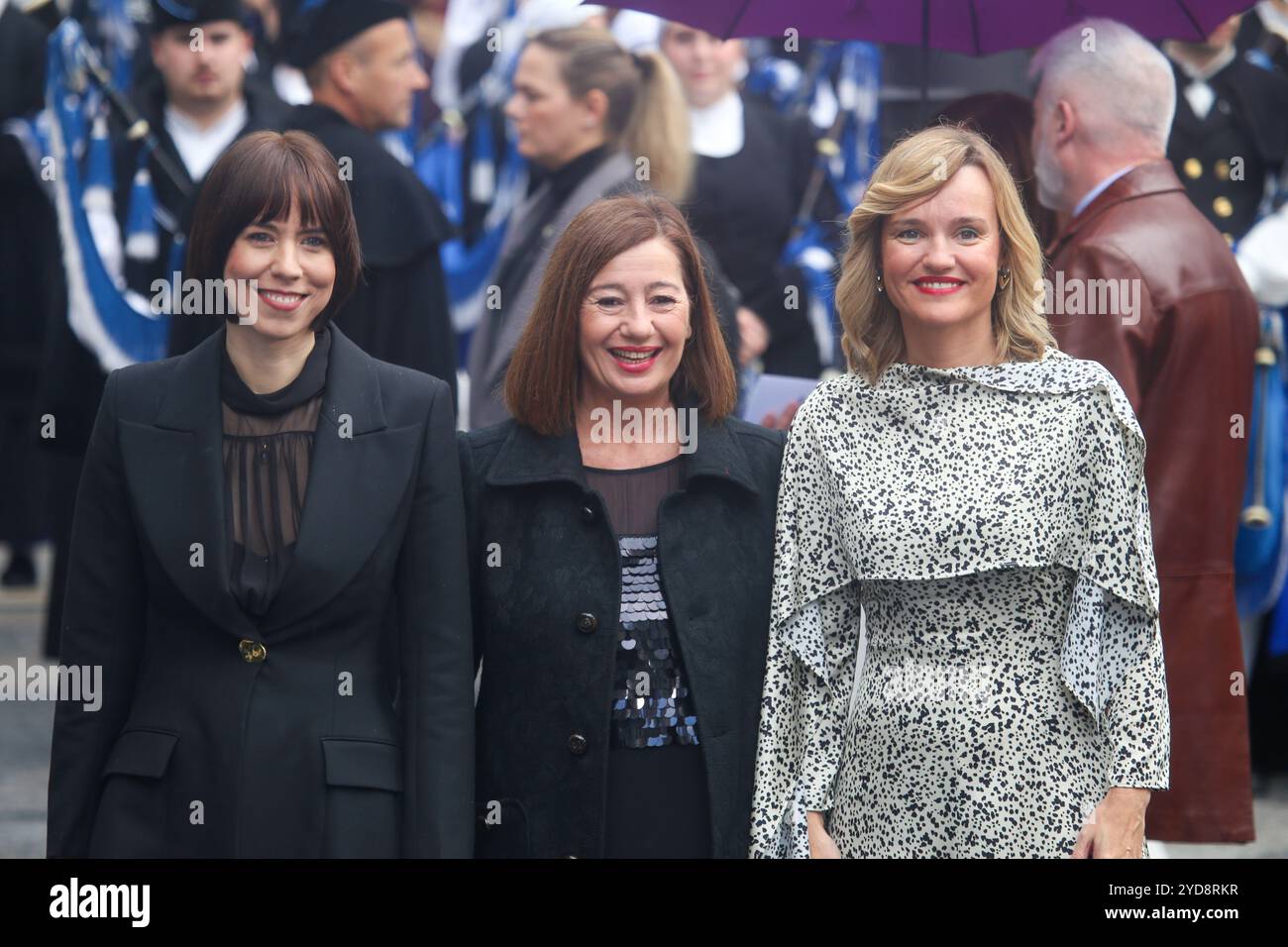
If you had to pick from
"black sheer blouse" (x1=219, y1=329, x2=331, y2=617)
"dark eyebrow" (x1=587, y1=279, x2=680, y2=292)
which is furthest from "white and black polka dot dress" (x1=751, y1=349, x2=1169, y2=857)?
"black sheer blouse" (x1=219, y1=329, x2=331, y2=617)

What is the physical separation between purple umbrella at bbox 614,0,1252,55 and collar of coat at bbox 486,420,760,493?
143 centimetres

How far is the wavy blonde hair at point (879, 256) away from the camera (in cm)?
363

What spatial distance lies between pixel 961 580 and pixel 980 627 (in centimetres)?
9

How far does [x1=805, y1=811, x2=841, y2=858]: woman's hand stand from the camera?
358 centimetres

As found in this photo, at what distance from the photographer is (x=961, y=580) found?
351 cm

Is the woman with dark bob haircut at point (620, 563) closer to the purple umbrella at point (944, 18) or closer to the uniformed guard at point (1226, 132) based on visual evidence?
the purple umbrella at point (944, 18)

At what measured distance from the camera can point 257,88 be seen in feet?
22.4

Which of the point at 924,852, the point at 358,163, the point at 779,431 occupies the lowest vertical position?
the point at 924,852

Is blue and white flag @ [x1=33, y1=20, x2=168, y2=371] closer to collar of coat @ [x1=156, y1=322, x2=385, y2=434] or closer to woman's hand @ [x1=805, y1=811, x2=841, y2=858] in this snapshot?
collar of coat @ [x1=156, y1=322, x2=385, y2=434]

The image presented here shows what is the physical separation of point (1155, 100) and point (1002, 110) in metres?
0.43

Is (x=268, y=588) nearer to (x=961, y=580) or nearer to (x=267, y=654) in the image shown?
(x=267, y=654)

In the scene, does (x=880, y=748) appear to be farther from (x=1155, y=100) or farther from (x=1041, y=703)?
(x=1155, y=100)

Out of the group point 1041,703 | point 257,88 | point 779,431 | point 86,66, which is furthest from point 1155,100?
point 86,66

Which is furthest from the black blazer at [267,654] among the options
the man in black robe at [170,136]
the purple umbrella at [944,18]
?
the man in black robe at [170,136]
